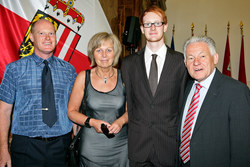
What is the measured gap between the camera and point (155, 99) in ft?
5.31

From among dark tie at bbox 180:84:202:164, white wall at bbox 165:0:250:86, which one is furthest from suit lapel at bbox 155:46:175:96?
white wall at bbox 165:0:250:86

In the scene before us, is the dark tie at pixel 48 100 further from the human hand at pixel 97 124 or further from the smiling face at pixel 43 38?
the human hand at pixel 97 124

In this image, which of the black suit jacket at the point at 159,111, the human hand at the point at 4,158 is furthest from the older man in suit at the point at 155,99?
the human hand at the point at 4,158

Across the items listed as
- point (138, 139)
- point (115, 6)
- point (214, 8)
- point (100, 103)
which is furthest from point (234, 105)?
point (214, 8)

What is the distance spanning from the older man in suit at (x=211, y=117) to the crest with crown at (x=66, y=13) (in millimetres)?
1663

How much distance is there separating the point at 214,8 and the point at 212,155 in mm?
6371

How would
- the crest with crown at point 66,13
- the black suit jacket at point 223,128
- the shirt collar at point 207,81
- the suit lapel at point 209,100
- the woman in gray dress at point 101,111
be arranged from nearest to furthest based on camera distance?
1. the black suit jacket at point 223,128
2. the suit lapel at point 209,100
3. the shirt collar at point 207,81
4. the woman in gray dress at point 101,111
5. the crest with crown at point 66,13

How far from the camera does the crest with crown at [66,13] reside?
247cm

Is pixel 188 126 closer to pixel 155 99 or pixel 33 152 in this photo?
pixel 155 99

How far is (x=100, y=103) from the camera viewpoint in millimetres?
1822

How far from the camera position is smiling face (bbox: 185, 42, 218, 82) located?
149 cm

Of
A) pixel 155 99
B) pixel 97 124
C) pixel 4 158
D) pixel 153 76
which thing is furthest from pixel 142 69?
pixel 4 158

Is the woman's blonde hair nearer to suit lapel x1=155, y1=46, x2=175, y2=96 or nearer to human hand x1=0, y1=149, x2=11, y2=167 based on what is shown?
suit lapel x1=155, y1=46, x2=175, y2=96

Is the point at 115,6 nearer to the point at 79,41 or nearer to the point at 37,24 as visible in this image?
the point at 79,41
